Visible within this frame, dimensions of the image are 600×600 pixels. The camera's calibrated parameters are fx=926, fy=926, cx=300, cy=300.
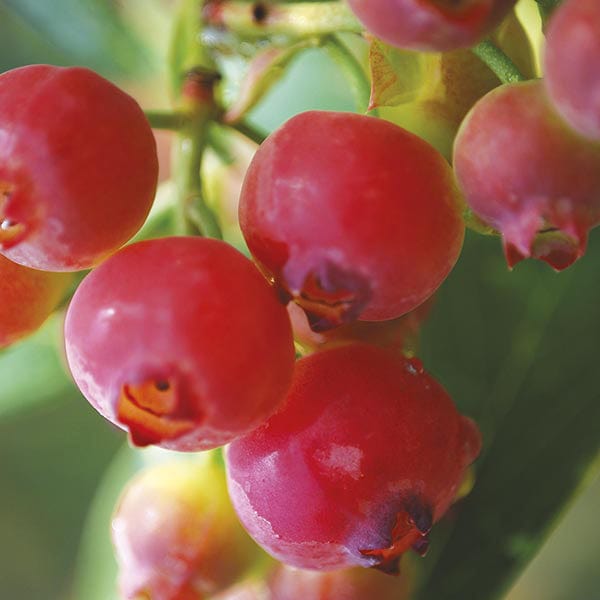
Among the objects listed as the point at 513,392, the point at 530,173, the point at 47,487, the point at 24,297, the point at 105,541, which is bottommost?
the point at 47,487

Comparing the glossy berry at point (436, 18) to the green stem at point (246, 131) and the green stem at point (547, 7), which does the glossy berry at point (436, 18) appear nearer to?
the green stem at point (547, 7)

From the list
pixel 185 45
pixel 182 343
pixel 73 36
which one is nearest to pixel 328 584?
pixel 182 343

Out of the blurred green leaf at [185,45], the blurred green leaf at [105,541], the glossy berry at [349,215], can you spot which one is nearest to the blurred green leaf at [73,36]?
the blurred green leaf at [185,45]

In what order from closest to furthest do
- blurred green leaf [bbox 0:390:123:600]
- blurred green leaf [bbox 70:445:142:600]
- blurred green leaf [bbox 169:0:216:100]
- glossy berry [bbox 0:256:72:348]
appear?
glossy berry [bbox 0:256:72:348]
blurred green leaf [bbox 169:0:216:100]
blurred green leaf [bbox 70:445:142:600]
blurred green leaf [bbox 0:390:123:600]

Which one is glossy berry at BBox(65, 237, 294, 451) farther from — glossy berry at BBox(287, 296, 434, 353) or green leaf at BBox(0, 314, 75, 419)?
green leaf at BBox(0, 314, 75, 419)

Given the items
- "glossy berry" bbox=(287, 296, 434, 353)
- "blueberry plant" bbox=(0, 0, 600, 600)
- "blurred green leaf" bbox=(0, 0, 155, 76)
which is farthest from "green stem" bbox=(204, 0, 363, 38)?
"blurred green leaf" bbox=(0, 0, 155, 76)

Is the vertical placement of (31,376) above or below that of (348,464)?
below

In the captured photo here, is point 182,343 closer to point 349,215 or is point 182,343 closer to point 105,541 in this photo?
point 349,215
